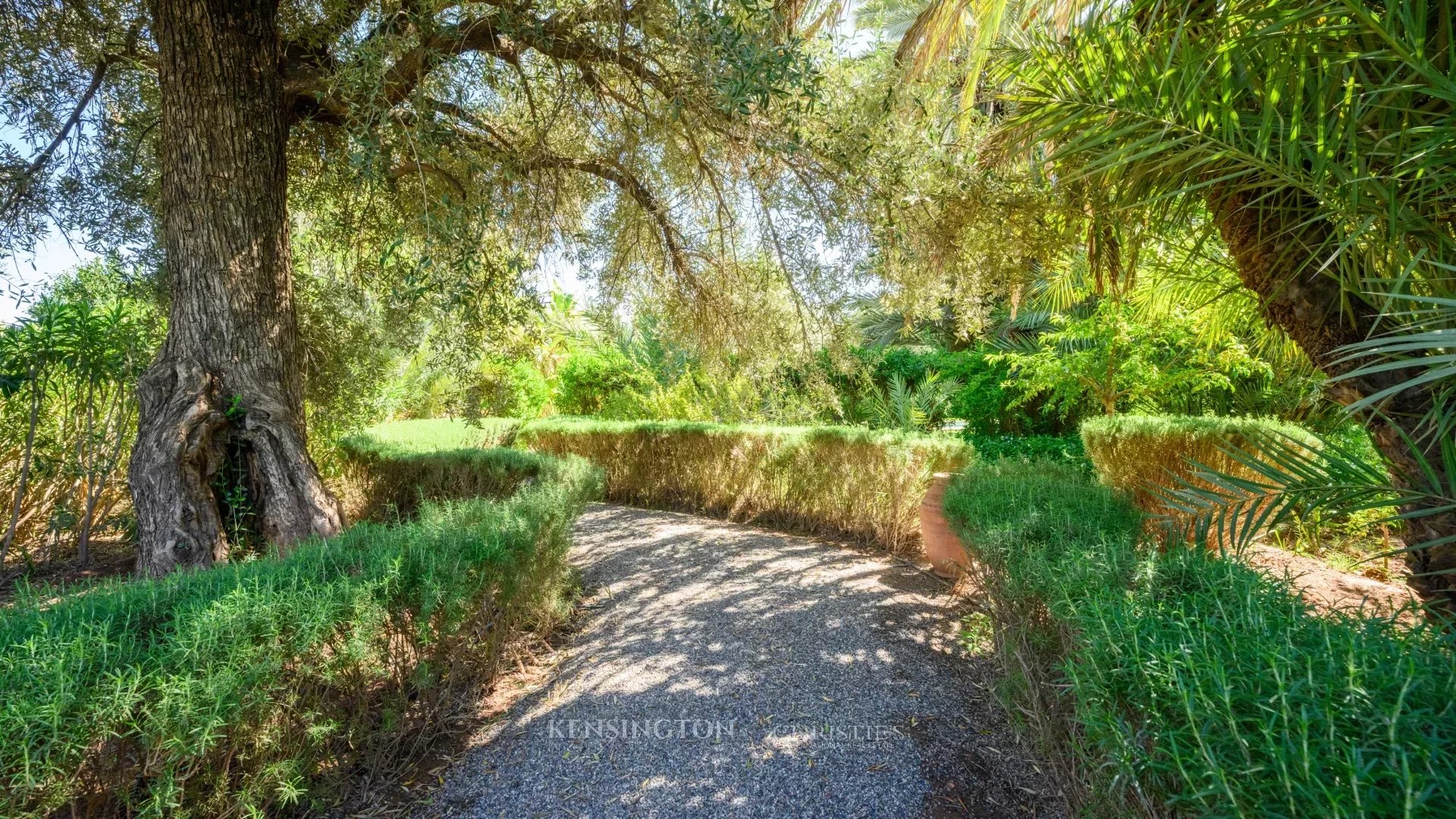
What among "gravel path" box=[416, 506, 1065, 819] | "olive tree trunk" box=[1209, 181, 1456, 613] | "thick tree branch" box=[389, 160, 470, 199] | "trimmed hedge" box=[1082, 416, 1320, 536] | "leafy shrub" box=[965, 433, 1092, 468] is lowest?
"gravel path" box=[416, 506, 1065, 819]

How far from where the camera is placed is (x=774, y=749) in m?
2.62

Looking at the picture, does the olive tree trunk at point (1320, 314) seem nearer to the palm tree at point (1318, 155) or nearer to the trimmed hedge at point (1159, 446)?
the palm tree at point (1318, 155)

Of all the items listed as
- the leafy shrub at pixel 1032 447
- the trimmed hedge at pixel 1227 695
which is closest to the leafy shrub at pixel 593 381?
the leafy shrub at pixel 1032 447

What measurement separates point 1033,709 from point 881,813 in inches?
27.1

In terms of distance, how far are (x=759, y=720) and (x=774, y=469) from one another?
4352 mm

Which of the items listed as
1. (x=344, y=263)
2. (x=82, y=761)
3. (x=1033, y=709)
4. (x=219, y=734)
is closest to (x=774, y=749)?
(x=1033, y=709)

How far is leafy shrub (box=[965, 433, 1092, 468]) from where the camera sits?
793 centimetres

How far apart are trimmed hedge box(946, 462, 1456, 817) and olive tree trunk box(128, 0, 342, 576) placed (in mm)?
4130

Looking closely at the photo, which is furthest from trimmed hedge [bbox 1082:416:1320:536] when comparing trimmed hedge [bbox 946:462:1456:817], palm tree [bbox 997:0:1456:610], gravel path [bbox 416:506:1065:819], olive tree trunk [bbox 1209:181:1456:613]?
trimmed hedge [bbox 946:462:1456:817]

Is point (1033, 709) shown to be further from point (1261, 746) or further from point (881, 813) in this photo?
point (1261, 746)

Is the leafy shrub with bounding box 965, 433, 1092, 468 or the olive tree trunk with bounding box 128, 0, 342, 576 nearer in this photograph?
the olive tree trunk with bounding box 128, 0, 342, 576

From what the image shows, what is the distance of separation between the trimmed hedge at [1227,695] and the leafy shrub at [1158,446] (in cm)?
351

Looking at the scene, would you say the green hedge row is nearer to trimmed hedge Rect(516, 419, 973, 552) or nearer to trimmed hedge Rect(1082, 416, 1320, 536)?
trimmed hedge Rect(516, 419, 973, 552)

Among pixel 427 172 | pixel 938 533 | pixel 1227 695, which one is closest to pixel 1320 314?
pixel 1227 695
